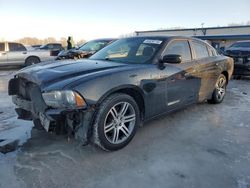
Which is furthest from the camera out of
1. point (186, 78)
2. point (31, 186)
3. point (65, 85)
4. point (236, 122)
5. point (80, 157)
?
point (236, 122)

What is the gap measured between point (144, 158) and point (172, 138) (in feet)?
2.79

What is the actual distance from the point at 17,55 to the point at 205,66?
441 inches

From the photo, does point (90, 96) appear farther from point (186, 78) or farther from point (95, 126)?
point (186, 78)

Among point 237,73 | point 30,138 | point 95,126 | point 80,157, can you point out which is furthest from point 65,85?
point 237,73

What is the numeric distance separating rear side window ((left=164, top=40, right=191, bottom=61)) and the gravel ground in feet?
4.00

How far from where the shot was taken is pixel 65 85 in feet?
10.2

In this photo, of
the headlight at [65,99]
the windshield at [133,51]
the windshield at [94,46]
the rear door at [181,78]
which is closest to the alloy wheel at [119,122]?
the headlight at [65,99]

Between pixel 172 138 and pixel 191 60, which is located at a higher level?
pixel 191 60

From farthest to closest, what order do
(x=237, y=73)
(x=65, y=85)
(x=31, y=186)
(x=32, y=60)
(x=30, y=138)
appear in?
(x=32, y=60), (x=237, y=73), (x=30, y=138), (x=65, y=85), (x=31, y=186)

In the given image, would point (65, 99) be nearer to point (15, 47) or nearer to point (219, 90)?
point (219, 90)

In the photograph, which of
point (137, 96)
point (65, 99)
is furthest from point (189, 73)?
point (65, 99)

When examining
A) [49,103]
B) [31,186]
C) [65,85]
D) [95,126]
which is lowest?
[31,186]

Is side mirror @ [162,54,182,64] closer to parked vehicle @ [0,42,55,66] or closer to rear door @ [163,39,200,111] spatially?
rear door @ [163,39,200,111]

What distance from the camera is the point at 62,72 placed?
3512mm
